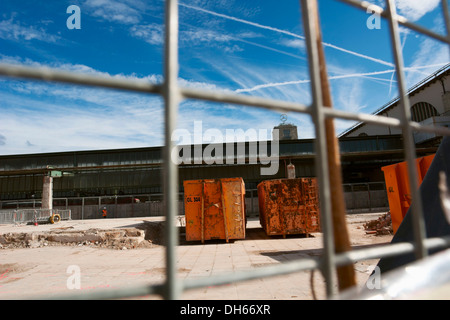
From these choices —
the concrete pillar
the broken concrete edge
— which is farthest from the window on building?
the concrete pillar

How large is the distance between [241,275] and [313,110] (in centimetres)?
73

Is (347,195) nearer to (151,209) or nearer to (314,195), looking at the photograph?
(314,195)

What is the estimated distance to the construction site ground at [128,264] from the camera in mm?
4021

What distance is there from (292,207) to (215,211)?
2.99 m

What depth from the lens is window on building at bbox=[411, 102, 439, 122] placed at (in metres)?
25.9

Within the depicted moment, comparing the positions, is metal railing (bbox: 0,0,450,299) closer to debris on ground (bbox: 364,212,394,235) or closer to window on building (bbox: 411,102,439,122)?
debris on ground (bbox: 364,212,394,235)

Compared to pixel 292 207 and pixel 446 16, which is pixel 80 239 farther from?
pixel 446 16

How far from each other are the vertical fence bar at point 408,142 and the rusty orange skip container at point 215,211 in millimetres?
8494

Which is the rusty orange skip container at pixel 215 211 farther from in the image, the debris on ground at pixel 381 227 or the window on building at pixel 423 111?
the window on building at pixel 423 111

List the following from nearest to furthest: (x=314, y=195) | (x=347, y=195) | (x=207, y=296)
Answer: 1. (x=207, y=296)
2. (x=314, y=195)
3. (x=347, y=195)

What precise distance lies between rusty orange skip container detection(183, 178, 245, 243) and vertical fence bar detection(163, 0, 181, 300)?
352 inches
